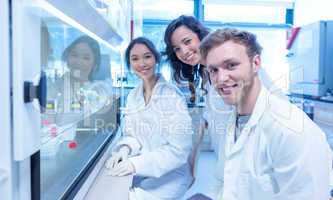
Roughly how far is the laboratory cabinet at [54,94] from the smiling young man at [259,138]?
487 mm

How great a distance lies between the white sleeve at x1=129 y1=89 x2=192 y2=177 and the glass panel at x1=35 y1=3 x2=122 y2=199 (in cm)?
28

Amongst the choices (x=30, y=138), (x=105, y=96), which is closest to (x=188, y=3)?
(x=105, y=96)

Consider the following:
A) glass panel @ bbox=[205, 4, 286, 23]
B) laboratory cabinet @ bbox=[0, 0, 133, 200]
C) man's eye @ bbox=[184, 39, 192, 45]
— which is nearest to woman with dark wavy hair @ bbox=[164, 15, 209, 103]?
man's eye @ bbox=[184, 39, 192, 45]

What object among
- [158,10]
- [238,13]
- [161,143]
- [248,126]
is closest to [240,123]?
[248,126]

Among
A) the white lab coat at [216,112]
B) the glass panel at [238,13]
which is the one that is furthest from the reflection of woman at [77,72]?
the glass panel at [238,13]

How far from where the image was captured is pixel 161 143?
4.31 ft

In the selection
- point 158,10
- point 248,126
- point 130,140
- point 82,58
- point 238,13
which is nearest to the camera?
point 248,126

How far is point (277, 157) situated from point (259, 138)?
0.32 ft

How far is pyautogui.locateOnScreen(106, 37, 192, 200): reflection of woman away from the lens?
124cm

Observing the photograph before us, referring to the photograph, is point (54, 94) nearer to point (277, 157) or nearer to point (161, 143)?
point (161, 143)

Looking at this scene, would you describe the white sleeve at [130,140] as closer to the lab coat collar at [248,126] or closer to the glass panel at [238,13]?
the lab coat collar at [248,126]

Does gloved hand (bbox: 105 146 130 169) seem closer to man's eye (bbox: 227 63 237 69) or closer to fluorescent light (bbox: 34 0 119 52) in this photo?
fluorescent light (bbox: 34 0 119 52)

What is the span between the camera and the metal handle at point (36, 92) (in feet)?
2.06

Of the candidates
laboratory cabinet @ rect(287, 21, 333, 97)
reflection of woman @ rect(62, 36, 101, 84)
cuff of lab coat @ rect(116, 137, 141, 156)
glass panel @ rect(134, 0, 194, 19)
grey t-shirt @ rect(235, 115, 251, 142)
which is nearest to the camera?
grey t-shirt @ rect(235, 115, 251, 142)
